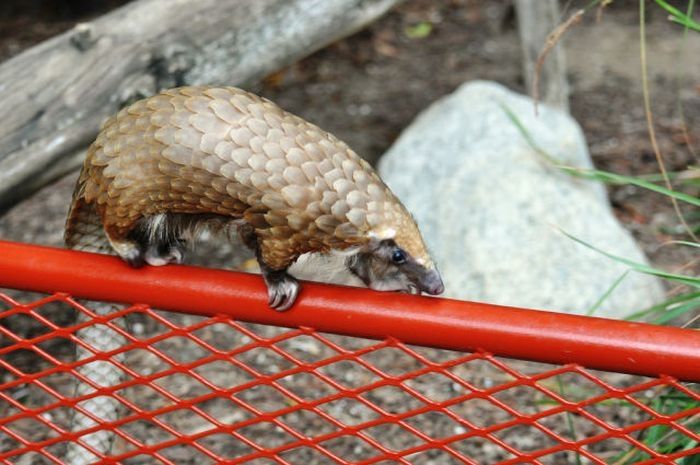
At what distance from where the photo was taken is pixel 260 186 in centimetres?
190

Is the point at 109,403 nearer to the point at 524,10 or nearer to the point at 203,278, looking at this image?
the point at 203,278

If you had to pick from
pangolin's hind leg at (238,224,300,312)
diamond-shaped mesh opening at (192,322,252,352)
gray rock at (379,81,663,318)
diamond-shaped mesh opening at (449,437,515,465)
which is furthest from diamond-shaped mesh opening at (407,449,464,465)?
pangolin's hind leg at (238,224,300,312)

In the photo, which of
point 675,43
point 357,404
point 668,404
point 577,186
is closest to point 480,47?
point 675,43

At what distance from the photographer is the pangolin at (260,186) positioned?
1.90 meters

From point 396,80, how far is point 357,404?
8.58 feet

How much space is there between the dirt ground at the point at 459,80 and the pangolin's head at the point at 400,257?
82.0 inches

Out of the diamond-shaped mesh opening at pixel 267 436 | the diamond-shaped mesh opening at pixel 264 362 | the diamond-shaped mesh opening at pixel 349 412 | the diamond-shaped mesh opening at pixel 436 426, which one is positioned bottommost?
the diamond-shaped mesh opening at pixel 436 426

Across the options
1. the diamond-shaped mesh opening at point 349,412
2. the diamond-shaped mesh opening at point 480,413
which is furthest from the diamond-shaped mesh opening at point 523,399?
the diamond-shaped mesh opening at point 349,412

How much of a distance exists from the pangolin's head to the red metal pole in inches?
7.9

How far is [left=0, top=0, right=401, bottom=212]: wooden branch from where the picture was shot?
→ 9.81 ft

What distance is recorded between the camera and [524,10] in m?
4.41

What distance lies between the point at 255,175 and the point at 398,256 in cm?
29

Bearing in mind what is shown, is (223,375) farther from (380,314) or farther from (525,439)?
(380,314)

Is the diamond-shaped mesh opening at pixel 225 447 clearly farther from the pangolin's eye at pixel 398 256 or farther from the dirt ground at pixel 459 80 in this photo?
the pangolin's eye at pixel 398 256
